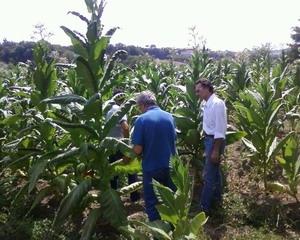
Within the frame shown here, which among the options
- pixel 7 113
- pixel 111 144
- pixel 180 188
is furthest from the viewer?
pixel 7 113

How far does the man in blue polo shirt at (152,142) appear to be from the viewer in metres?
4.66

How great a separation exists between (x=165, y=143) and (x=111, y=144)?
0.56 metres

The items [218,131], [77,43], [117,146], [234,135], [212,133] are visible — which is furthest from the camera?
[234,135]

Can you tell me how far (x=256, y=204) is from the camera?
5844 millimetres

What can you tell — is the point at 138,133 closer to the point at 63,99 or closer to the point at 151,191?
the point at 151,191

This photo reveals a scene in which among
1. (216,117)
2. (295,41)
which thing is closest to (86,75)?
(216,117)

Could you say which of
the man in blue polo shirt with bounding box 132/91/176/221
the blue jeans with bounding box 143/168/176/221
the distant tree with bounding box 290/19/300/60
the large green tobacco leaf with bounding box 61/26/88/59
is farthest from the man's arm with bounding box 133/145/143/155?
the distant tree with bounding box 290/19/300/60

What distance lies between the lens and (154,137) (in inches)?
184

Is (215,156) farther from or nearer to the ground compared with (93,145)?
nearer to the ground

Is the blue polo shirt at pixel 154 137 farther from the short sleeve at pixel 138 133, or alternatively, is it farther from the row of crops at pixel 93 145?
the row of crops at pixel 93 145

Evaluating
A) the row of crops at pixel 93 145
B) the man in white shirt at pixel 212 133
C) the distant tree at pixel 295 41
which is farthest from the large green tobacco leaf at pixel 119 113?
the distant tree at pixel 295 41

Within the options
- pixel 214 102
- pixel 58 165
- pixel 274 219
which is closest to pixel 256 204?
pixel 274 219

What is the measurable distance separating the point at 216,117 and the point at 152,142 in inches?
38.7

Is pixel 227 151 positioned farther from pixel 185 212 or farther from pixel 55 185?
pixel 185 212
